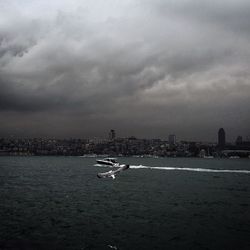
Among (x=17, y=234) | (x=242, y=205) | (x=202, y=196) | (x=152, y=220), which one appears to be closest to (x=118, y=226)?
(x=152, y=220)

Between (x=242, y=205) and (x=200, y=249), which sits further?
(x=242, y=205)

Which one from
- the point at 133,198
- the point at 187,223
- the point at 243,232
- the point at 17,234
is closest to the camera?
the point at 17,234

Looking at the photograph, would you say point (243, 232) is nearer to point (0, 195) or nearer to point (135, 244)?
point (135, 244)

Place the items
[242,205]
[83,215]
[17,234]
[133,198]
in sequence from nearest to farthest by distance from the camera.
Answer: [17,234]
[83,215]
[242,205]
[133,198]

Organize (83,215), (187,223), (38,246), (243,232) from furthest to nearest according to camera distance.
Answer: (83,215) → (187,223) → (243,232) → (38,246)

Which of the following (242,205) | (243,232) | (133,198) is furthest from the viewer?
(133,198)

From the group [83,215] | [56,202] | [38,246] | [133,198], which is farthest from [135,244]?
[133,198]

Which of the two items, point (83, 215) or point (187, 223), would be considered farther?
point (83, 215)

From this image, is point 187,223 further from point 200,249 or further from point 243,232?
point 200,249

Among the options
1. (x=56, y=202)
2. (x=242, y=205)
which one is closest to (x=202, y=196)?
(x=242, y=205)
